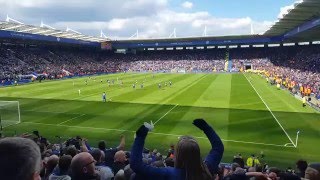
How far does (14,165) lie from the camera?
2.39 meters

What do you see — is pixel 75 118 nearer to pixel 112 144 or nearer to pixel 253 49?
pixel 112 144

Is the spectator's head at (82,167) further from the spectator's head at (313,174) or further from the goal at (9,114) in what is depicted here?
the goal at (9,114)

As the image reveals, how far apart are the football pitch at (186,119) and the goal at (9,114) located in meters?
0.69

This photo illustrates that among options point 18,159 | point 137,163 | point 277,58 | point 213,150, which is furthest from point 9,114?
point 277,58

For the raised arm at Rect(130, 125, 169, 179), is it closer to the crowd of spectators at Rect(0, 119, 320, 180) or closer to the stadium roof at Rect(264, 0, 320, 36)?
the crowd of spectators at Rect(0, 119, 320, 180)

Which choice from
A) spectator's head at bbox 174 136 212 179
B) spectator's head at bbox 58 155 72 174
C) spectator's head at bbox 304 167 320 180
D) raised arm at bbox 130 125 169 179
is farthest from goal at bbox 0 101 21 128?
spectator's head at bbox 174 136 212 179

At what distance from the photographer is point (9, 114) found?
29422 millimetres

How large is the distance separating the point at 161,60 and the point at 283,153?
98.5 metres

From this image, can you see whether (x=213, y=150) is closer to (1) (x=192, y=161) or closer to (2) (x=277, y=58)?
(1) (x=192, y=161)

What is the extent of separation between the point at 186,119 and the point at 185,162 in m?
24.5

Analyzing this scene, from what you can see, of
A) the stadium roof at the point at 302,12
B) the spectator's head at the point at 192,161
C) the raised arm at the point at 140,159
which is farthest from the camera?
the stadium roof at the point at 302,12

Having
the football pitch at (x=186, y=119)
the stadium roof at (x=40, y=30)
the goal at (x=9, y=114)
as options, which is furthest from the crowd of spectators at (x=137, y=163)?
the stadium roof at (x=40, y=30)

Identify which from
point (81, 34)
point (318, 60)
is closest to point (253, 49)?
point (318, 60)

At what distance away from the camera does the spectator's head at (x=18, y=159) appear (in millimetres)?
2375
